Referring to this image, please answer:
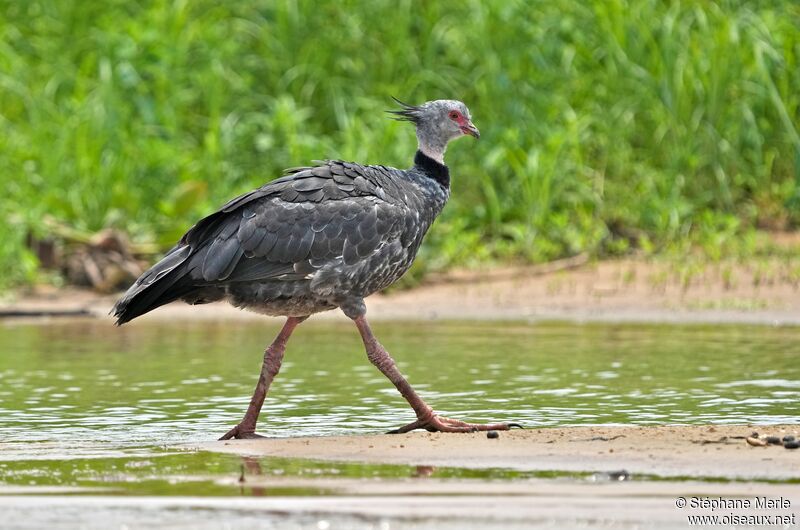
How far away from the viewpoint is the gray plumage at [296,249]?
7.34 meters

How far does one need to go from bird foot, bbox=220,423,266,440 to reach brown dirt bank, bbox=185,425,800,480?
0.28 meters

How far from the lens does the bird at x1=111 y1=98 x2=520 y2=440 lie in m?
7.33

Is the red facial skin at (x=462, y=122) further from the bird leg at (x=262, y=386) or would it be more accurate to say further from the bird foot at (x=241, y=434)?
the bird foot at (x=241, y=434)

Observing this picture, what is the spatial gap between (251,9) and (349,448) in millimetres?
10392

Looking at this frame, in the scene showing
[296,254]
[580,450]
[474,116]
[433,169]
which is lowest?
[580,450]

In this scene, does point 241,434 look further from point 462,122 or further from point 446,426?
point 462,122

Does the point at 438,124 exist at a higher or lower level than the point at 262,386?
higher

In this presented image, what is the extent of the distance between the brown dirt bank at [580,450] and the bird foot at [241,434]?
283mm

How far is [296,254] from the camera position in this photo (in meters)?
7.36

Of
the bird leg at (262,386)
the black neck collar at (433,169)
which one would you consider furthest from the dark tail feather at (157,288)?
the black neck collar at (433,169)

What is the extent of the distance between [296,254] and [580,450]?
195 centimetres

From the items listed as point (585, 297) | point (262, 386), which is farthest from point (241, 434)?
point (585, 297)

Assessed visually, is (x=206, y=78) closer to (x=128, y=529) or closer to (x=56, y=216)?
(x=56, y=216)

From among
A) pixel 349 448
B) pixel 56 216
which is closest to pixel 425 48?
pixel 56 216
